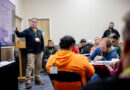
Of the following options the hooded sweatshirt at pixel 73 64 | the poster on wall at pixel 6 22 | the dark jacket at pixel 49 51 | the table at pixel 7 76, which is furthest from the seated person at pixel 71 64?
the dark jacket at pixel 49 51

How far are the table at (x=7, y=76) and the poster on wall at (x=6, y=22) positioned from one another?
24.7 inches

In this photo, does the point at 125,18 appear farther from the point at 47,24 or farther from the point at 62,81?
the point at 47,24

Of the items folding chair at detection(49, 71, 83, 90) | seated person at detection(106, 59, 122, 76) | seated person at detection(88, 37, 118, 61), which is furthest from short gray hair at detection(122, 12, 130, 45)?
seated person at detection(88, 37, 118, 61)

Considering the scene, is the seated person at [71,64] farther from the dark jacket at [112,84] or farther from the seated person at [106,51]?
the dark jacket at [112,84]

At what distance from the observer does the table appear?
7.48 ft

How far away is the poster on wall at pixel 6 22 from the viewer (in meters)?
3.24

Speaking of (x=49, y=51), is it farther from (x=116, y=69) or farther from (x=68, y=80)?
(x=116, y=69)

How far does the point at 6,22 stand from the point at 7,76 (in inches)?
56.3

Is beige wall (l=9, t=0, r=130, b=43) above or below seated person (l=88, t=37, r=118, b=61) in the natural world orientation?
above

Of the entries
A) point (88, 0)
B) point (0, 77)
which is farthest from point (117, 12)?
point (0, 77)

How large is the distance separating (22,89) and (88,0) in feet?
16.1

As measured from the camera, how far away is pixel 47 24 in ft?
23.2

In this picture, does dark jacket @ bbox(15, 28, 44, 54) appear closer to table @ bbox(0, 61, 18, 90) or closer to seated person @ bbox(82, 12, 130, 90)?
table @ bbox(0, 61, 18, 90)

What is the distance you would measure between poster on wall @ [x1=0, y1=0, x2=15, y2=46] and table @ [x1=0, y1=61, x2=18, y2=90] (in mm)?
627
